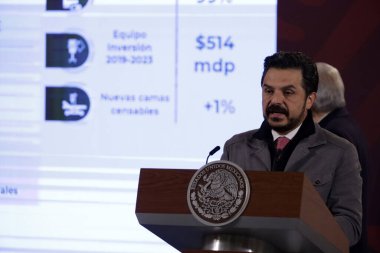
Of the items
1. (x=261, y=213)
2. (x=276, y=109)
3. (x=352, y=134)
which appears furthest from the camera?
(x=352, y=134)

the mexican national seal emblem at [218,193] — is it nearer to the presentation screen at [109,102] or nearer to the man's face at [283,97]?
the man's face at [283,97]

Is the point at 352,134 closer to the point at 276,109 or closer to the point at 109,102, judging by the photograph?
the point at 276,109

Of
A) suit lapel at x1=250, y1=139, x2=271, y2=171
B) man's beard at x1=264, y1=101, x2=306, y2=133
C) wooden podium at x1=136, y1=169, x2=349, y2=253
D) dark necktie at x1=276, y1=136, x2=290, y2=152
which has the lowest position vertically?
wooden podium at x1=136, y1=169, x2=349, y2=253

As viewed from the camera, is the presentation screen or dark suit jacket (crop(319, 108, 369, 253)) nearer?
dark suit jacket (crop(319, 108, 369, 253))

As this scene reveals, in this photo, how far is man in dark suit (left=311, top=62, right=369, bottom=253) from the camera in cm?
368

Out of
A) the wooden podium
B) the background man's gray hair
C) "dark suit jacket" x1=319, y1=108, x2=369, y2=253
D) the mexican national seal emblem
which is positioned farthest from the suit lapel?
the background man's gray hair

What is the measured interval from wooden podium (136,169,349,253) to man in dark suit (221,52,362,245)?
0.31 meters

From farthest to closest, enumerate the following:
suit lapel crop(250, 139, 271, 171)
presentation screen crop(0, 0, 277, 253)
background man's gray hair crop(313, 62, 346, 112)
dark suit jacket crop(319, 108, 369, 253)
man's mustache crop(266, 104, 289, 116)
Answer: presentation screen crop(0, 0, 277, 253) → background man's gray hair crop(313, 62, 346, 112) → dark suit jacket crop(319, 108, 369, 253) → suit lapel crop(250, 139, 271, 171) → man's mustache crop(266, 104, 289, 116)

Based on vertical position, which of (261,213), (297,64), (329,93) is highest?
(297,64)

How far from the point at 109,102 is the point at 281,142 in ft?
7.33

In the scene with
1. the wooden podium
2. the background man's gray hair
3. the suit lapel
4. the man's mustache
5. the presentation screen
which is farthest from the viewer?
the presentation screen

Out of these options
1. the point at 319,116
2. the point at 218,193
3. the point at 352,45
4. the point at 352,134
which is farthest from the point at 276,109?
the point at 352,45

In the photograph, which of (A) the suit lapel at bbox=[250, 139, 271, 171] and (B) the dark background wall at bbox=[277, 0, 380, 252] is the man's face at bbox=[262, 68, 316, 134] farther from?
(B) the dark background wall at bbox=[277, 0, 380, 252]

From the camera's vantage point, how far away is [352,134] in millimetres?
3678
